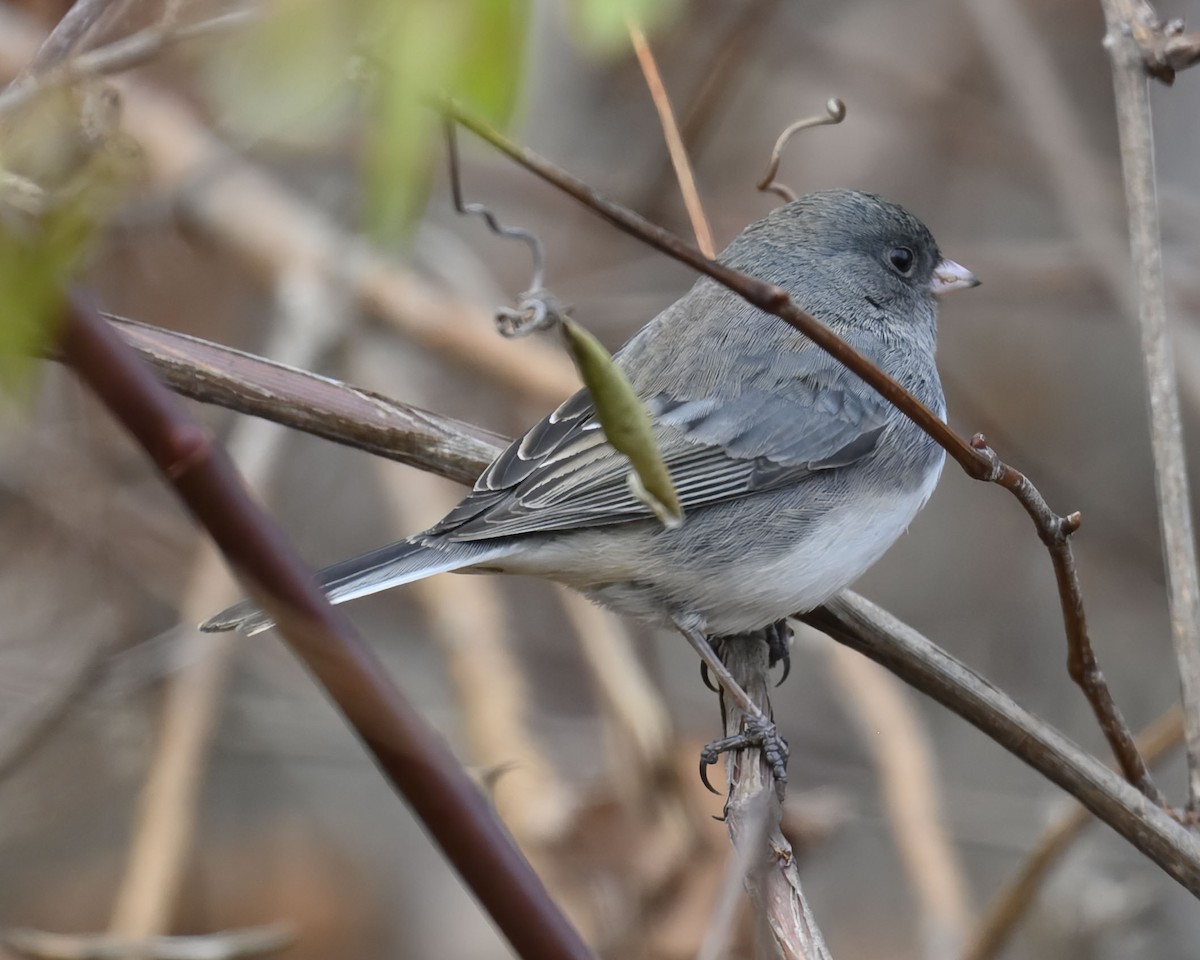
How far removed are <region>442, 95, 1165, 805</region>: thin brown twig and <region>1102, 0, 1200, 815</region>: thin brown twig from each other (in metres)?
0.13

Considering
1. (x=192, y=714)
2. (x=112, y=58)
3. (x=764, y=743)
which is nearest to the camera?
(x=112, y=58)

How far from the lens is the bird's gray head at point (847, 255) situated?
262cm

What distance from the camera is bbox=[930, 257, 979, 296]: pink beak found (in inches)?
106

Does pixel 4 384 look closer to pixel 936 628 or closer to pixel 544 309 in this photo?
pixel 544 309

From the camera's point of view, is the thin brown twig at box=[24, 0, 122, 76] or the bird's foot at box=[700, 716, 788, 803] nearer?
the thin brown twig at box=[24, 0, 122, 76]

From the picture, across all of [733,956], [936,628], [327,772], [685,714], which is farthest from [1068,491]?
[327,772]

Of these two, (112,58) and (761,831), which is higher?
(112,58)

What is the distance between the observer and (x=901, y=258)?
8.76 feet

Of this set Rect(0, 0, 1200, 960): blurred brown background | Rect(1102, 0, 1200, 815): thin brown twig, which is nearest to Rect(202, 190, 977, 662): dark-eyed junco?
Rect(1102, 0, 1200, 815): thin brown twig

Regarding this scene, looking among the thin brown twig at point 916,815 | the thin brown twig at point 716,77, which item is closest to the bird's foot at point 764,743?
the thin brown twig at point 916,815

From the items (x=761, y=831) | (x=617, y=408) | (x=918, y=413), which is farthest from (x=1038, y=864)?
(x=617, y=408)

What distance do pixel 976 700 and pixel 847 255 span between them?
3.94 ft

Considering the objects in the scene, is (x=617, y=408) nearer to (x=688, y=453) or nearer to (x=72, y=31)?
(x=72, y=31)

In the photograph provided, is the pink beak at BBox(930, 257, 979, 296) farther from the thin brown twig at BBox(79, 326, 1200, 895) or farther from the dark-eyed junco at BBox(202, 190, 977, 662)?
the thin brown twig at BBox(79, 326, 1200, 895)
